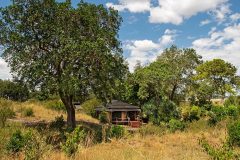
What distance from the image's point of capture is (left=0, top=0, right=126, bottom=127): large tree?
21.0 meters

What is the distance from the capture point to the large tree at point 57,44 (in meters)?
21.0

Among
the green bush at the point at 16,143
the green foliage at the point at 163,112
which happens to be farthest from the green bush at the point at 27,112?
the green bush at the point at 16,143

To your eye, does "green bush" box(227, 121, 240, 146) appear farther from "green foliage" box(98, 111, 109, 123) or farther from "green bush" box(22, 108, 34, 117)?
"green foliage" box(98, 111, 109, 123)

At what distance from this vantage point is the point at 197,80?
49812 millimetres

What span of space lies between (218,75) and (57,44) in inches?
1389

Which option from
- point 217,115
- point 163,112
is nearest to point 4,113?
point 163,112

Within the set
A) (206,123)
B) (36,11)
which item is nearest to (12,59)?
(36,11)

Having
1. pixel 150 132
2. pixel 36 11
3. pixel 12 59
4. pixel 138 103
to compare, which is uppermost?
pixel 36 11

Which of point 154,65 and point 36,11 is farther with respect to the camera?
point 154,65

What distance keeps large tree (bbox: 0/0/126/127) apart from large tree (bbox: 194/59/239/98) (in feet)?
98.4

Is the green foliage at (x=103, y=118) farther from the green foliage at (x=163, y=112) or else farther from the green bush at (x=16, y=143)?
the green bush at (x=16, y=143)

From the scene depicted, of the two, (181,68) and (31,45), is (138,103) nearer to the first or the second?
(181,68)

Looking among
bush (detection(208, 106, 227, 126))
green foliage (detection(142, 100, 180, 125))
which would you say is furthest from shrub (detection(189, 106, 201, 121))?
bush (detection(208, 106, 227, 126))

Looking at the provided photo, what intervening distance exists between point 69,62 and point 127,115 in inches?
873
